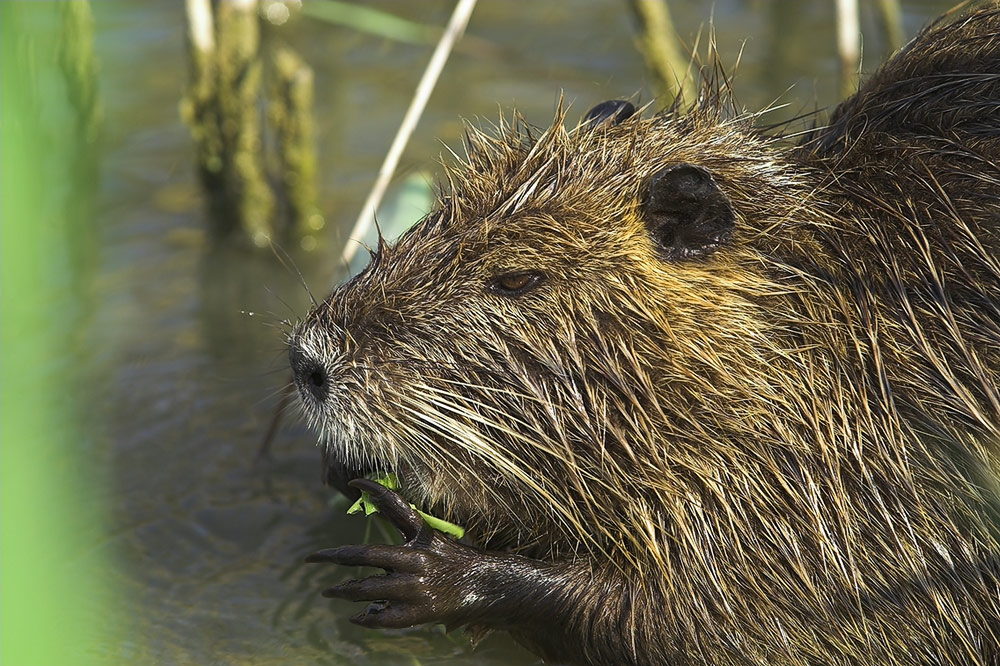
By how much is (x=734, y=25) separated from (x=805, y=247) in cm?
410

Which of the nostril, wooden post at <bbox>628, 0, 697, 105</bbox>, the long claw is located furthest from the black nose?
wooden post at <bbox>628, 0, 697, 105</bbox>

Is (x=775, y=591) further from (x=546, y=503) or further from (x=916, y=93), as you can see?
(x=916, y=93)

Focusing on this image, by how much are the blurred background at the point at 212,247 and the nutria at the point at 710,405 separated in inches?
21.1

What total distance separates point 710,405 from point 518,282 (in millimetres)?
476

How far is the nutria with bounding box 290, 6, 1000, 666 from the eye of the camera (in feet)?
7.93

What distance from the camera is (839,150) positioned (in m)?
2.64

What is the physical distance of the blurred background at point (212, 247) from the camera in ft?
7.43

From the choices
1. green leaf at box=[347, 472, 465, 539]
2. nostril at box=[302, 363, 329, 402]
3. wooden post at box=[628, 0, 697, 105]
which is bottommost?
green leaf at box=[347, 472, 465, 539]

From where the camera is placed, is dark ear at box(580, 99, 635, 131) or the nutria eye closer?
the nutria eye

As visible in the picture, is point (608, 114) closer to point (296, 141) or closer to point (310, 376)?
point (310, 376)

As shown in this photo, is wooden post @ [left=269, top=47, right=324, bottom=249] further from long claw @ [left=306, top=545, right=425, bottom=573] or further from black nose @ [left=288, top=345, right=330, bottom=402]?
long claw @ [left=306, top=545, right=425, bottom=573]

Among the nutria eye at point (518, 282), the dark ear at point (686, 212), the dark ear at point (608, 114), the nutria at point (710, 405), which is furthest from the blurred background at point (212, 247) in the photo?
the nutria eye at point (518, 282)

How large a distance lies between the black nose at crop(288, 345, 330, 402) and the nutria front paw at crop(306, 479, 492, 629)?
237 mm

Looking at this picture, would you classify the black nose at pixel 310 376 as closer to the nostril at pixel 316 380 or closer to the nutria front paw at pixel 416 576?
the nostril at pixel 316 380
